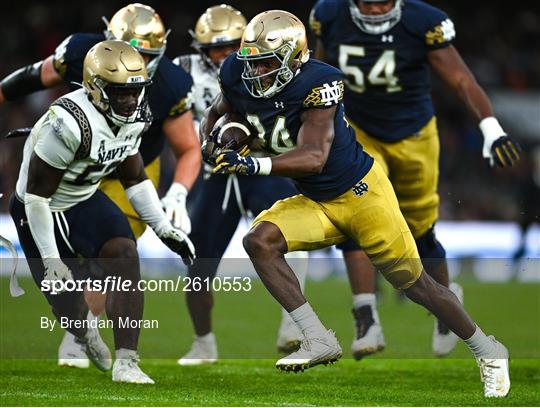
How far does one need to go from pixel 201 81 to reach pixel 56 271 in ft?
5.78

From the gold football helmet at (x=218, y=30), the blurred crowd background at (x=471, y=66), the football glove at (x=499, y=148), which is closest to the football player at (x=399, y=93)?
the football glove at (x=499, y=148)

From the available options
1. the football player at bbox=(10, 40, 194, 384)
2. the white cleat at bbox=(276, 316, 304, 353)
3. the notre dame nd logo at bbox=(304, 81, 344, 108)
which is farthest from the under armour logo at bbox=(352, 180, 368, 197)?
the white cleat at bbox=(276, 316, 304, 353)

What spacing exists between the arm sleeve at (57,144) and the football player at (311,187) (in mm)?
636

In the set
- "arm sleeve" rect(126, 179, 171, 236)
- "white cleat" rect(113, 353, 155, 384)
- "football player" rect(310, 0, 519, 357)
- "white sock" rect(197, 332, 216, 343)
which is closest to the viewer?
"white cleat" rect(113, 353, 155, 384)

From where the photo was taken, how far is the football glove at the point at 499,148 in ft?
18.8

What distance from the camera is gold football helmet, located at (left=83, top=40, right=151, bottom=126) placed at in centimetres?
530

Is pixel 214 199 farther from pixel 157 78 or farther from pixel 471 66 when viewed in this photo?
pixel 471 66

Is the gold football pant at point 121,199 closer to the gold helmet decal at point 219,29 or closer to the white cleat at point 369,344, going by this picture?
the gold helmet decal at point 219,29

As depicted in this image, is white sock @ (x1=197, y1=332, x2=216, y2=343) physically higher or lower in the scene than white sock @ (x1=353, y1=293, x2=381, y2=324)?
lower

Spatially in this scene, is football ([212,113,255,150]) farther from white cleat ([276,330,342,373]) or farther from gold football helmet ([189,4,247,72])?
gold football helmet ([189,4,247,72])

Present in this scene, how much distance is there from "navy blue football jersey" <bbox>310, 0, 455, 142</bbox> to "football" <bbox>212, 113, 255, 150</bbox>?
4.51 feet

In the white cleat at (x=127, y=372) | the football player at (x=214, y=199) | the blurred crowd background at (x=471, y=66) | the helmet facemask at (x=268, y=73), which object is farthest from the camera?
the blurred crowd background at (x=471, y=66)

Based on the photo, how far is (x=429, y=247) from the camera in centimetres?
660

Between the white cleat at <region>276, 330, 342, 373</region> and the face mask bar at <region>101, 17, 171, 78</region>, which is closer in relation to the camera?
the white cleat at <region>276, 330, 342, 373</region>
